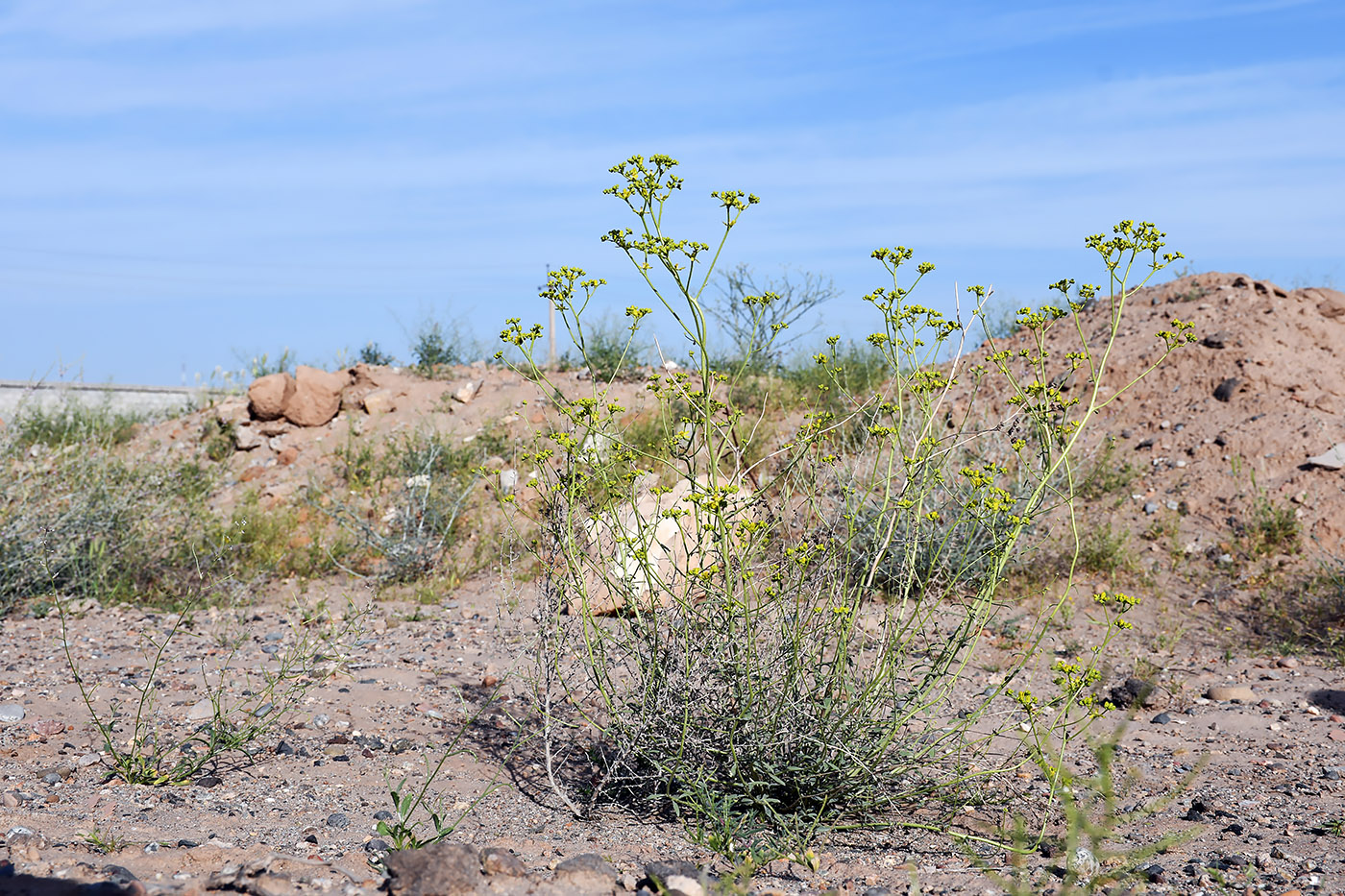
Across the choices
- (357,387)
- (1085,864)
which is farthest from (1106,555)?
(357,387)

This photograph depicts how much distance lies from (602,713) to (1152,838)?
2.17 meters

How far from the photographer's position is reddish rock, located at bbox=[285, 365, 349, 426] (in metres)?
11.0

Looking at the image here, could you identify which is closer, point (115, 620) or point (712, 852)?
point (712, 852)

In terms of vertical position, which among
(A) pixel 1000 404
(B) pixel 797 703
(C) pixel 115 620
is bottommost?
(C) pixel 115 620

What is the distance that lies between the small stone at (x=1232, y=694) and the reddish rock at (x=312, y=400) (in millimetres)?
8934

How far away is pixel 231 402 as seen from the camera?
11875mm

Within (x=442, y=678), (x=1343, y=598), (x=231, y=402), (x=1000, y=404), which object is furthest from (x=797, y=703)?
(x=231, y=402)

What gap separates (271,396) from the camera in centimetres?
1102

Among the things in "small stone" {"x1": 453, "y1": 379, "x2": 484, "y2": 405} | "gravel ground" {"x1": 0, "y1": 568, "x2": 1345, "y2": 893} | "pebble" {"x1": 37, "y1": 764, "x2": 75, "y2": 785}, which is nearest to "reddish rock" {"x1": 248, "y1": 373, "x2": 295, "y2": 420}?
"small stone" {"x1": 453, "y1": 379, "x2": 484, "y2": 405}

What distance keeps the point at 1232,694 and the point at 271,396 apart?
949 cm

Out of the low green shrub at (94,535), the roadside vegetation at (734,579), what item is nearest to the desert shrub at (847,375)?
the roadside vegetation at (734,579)

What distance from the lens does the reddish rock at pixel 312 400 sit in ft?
36.0

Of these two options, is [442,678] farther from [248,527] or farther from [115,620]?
[248,527]

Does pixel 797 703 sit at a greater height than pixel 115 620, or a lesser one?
greater
